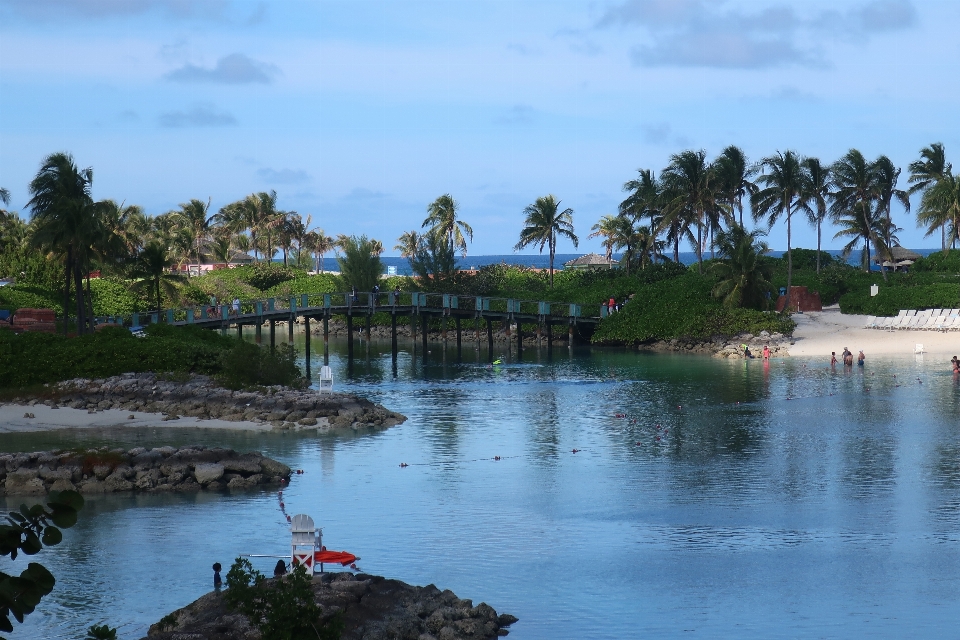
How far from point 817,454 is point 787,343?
33576 millimetres

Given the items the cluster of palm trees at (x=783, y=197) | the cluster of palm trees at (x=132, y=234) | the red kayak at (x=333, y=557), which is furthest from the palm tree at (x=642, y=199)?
the red kayak at (x=333, y=557)

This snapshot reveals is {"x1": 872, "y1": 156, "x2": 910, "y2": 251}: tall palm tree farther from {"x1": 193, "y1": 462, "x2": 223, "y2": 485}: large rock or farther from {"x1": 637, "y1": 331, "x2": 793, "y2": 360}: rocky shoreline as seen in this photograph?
{"x1": 193, "y1": 462, "x2": 223, "y2": 485}: large rock

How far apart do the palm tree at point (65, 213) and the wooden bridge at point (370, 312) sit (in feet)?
12.4

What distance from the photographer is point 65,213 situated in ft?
172

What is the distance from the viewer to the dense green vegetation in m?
46.2

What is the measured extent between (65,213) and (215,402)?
14557mm

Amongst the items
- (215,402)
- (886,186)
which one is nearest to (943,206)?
(886,186)

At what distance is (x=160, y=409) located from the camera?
143 ft

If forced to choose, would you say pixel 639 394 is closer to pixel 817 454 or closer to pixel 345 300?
pixel 817 454

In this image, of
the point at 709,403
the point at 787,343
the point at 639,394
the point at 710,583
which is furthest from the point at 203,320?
the point at 710,583

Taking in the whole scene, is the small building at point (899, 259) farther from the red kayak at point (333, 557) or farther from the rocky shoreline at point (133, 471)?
the red kayak at point (333, 557)

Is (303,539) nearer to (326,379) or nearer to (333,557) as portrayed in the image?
(333,557)

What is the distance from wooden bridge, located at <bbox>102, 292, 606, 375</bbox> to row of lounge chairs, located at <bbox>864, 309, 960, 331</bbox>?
1723 cm

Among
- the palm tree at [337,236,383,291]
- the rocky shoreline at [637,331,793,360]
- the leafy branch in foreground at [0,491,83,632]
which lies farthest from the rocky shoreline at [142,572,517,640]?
the palm tree at [337,236,383,291]
